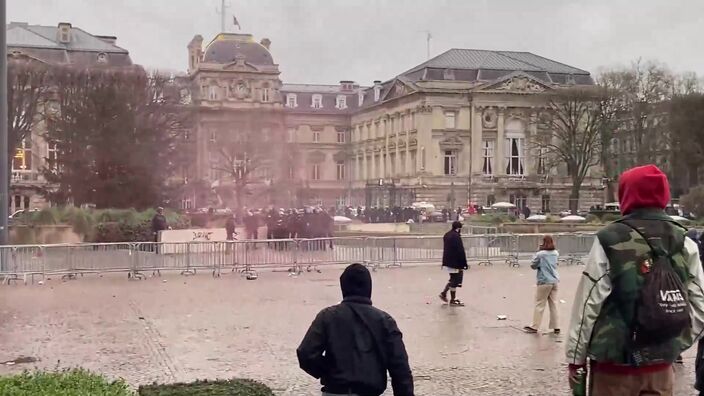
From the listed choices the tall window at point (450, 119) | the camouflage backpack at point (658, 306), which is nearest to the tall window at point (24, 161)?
the tall window at point (450, 119)

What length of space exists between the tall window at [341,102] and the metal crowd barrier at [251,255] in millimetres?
69375

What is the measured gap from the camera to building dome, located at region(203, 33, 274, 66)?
5284 centimetres

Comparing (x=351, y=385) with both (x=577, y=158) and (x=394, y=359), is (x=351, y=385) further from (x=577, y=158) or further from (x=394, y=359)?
(x=577, y=158)

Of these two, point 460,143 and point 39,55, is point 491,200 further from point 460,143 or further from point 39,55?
point 39,55

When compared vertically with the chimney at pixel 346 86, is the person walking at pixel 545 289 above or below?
below

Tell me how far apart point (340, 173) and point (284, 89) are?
41.5 ft

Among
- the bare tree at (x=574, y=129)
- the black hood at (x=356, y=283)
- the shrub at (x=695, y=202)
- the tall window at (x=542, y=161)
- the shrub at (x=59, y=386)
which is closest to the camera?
the black hood at (x=356, y=283)

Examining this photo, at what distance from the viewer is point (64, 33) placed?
2648 inches

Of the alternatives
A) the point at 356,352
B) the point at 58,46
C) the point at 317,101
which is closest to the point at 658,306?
the point at 356,352

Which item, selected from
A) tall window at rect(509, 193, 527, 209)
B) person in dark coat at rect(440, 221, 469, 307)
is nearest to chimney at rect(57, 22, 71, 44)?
tall window at rect(509, 193, 527, 209)

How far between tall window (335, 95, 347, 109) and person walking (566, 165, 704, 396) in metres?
91.8

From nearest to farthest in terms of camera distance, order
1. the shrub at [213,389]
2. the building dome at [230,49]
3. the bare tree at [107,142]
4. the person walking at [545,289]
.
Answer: the shrub at [213,389], the person walking at [545,289], the bare tree at [107,142], the building dome at [230,49]

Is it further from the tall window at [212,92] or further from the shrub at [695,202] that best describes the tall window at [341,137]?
the shrub at [695,202]

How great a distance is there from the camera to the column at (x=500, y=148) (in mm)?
76750
